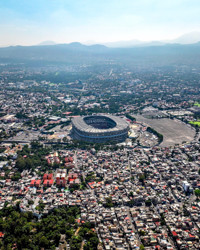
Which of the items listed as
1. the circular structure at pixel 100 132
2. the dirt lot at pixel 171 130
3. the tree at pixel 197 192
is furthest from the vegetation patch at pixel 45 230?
the dirt lot at pixel 171 130

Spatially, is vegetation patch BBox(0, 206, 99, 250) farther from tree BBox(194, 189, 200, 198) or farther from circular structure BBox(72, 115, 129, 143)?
circular structure BBox(72, 115, 129, 143)

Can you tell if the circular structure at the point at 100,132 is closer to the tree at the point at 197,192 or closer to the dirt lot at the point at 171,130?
the dirt lot at the point at 171,130

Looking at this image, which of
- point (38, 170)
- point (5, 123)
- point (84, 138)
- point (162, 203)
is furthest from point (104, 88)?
point (162, 203)

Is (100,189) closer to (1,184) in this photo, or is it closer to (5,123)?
(1,184)

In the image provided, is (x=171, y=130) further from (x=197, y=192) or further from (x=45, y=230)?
(x=45, y=230)

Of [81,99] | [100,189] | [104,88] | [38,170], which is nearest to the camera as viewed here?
[100,189]

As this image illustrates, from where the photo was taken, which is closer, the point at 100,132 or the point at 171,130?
the point at 100,132

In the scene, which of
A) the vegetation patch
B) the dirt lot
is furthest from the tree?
the dirt lot

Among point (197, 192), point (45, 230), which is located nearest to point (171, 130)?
point (197, 192)
